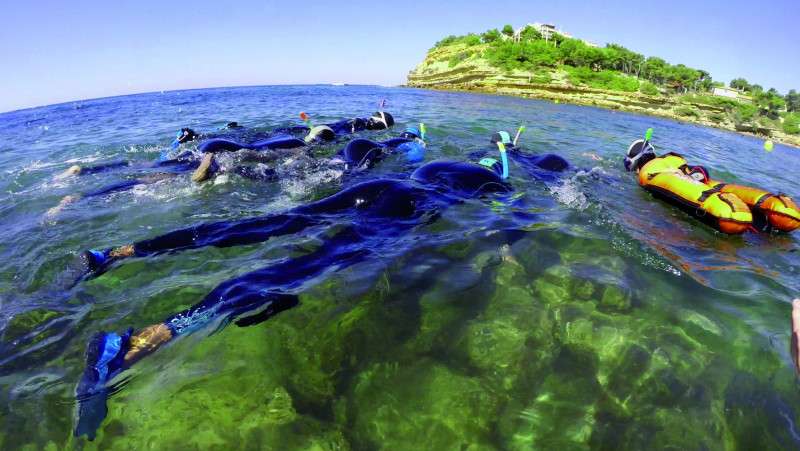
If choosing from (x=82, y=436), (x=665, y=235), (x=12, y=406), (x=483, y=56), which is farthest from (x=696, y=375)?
(x=483, y=56)

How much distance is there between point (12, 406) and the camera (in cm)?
282

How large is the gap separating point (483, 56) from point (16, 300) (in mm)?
84863

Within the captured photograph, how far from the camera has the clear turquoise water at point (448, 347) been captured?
2.67m

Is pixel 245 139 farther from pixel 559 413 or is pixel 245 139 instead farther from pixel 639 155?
pixel 559 413

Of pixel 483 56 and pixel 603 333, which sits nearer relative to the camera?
pixel 603 333

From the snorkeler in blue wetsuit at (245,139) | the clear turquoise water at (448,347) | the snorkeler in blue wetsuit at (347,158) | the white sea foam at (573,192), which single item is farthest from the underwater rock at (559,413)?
the snorkeler in blue wetsuit at (245,139)

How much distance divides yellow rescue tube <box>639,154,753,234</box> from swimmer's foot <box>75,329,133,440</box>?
331 inches

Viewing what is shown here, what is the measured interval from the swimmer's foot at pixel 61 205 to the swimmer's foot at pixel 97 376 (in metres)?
5.40

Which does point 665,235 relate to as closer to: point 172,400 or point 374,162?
point 374,162

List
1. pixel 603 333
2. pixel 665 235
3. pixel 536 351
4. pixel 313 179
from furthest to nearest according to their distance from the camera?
pixel 313 179 → pixel 665 235 → pixel 603 333 → pixel 536 351

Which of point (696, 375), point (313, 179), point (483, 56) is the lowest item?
point (696, 375)

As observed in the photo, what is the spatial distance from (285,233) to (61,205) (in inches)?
206

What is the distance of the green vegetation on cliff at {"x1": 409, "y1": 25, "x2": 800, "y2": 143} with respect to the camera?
49656 mm

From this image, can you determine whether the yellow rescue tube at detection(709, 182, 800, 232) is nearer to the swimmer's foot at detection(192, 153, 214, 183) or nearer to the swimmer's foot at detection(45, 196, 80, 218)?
the swimmer's foot at detection(192, 153, 214, 183)
